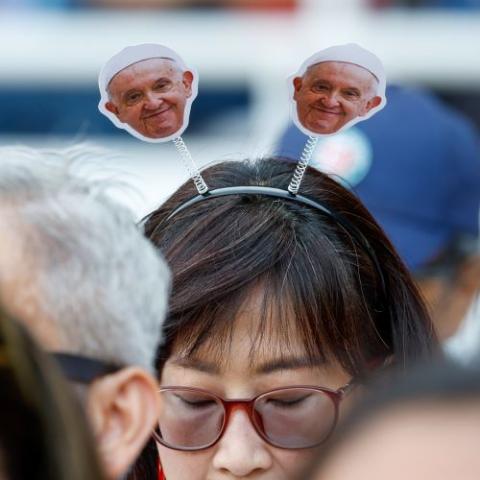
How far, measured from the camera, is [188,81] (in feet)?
6.83

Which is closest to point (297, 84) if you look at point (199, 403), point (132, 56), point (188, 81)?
point (188, 81)

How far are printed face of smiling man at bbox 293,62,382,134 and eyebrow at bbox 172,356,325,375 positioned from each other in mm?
368

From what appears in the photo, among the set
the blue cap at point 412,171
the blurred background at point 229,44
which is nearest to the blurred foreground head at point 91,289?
the blue cap at point 412,171

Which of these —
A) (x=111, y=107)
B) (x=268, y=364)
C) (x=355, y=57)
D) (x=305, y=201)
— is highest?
(x=355, y=57)

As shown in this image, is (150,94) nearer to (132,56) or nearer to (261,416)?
(132,56)

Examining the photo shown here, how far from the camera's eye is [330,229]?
2285mm

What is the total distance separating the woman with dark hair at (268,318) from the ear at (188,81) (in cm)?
26

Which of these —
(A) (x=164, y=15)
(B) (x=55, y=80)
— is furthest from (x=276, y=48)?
(B) (x=55, y=80)

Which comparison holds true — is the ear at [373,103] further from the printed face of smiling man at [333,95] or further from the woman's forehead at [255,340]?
the woman's forehead at [255,340]

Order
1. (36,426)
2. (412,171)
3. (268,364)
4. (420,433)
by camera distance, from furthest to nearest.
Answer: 1. (412,171)
2. (268,364)
3. (36,426)
4. (420,433)

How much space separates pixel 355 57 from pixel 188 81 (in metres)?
0.26

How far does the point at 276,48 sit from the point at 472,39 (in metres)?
1.04

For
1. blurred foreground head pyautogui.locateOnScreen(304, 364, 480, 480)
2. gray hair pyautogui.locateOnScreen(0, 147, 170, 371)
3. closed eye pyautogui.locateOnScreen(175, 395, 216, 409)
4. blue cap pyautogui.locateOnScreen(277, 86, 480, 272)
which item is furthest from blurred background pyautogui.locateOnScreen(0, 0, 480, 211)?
blurred foreground head pyautogui.locateOnScreen(304, 364, 480, 480)

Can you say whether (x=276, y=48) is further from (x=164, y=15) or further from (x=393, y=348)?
(x=393, y=348)
